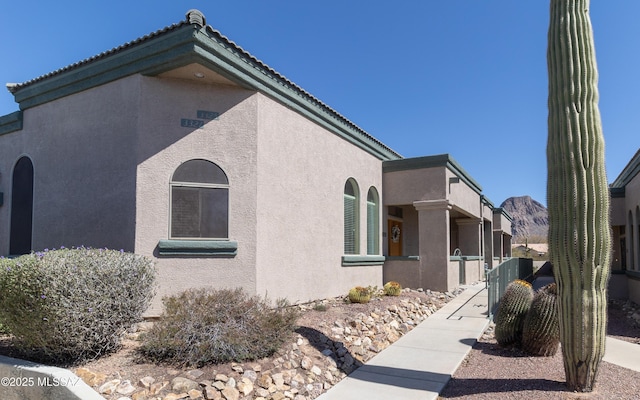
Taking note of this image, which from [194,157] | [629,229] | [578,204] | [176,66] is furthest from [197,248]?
[629,229]

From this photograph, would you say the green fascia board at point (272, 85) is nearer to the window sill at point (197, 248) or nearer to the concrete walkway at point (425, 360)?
the window sill at point (197, 248)

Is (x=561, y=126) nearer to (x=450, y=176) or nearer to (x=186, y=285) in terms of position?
(x=186, y=285)

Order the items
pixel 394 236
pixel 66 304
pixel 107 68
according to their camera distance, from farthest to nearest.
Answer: pixel 394 236 → pixel 107 68 → pixel 66 304

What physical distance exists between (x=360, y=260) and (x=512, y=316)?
5713mm

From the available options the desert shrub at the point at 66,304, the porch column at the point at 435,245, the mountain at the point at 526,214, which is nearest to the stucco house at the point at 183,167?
the desert shrub at the point at 66,304

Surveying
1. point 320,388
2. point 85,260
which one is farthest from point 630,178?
point 85,260

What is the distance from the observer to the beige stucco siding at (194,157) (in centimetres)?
905

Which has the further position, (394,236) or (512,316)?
(394,236)

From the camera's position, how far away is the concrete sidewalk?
648 cm

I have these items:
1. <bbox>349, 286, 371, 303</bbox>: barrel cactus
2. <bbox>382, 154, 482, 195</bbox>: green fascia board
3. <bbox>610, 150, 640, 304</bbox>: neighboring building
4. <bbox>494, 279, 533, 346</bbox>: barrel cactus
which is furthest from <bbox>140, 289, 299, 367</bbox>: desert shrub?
<bbox>610, 150, 640, 304</bbox>: neighboring building

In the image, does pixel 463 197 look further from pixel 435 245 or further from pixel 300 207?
pixel 300 207

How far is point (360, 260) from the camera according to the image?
44.9ft

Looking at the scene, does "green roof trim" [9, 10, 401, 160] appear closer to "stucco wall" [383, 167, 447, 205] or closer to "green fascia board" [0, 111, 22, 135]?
"green fascia board" [0, 111, 22, 135]

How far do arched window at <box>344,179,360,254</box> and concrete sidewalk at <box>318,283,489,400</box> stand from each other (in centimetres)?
329
